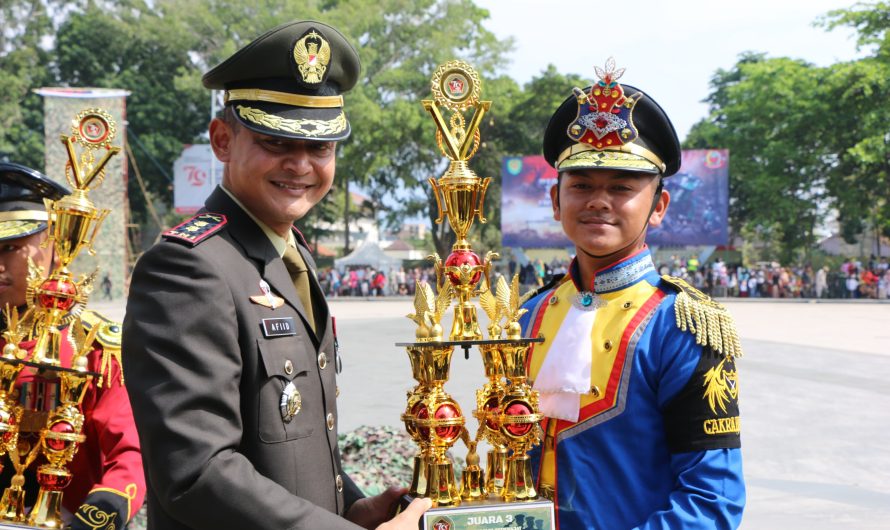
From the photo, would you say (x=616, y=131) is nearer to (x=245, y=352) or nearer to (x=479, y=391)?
(x=479, y=391)

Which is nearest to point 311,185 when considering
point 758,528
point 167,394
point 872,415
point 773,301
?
point 167,394

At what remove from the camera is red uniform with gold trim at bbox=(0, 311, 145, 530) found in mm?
2955

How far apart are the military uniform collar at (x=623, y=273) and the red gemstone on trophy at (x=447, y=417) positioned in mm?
773

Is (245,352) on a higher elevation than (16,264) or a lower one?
lower

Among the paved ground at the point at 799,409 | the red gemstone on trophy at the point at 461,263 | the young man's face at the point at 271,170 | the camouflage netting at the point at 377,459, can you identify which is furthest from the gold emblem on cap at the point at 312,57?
the paved ground at the point at 799,409

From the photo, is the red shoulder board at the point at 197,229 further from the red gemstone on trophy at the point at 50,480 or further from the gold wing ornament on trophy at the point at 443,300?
the red gemstone on trophy at the point at 50,480

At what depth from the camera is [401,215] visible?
43969mm

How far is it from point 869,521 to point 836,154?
3651cm

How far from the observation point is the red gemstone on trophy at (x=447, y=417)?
92.1 inches

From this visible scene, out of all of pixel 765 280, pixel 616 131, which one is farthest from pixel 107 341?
pixel 765 280

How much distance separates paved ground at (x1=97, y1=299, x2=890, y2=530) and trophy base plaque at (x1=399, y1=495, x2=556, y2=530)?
14.8 ft

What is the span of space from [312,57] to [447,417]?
109 cm

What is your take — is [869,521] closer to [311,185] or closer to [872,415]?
[872,415]

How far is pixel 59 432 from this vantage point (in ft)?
9.30
